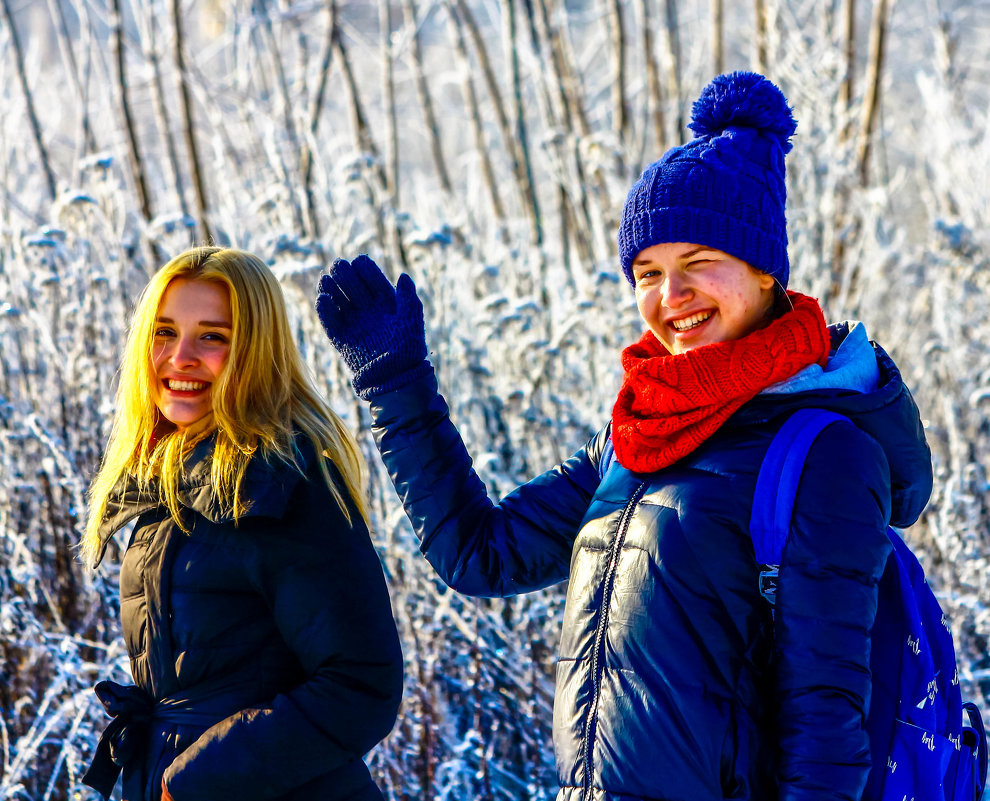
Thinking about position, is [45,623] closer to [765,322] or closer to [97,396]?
[97,396]

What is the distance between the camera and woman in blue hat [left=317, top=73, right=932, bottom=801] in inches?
51.1

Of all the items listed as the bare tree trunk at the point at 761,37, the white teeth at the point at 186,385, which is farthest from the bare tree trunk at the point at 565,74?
the white teeth at the point at 186,385

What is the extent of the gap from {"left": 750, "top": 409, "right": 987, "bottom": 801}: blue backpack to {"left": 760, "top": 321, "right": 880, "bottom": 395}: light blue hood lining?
50 mm

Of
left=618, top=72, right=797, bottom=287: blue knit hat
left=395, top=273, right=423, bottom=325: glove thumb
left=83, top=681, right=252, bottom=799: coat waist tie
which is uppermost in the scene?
left=618, top=72, right=797, bottom=287: blue knit hat

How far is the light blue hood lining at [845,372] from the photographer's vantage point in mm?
1425

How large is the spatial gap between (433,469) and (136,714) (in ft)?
2.18

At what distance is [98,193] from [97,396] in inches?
32.3

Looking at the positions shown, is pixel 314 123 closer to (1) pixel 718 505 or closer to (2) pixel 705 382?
(2) pixel 705 382

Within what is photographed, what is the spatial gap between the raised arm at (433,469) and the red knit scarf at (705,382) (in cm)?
24

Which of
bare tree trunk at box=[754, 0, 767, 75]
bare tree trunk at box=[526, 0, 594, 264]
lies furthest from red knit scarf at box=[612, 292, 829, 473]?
bare tree trunk at box=[754, 0, 767, 75]

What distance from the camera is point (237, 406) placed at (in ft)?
6.23

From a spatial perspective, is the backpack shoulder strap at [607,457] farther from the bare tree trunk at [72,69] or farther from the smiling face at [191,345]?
the bare tree trunk at [72,69]

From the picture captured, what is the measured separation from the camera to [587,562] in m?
1.50

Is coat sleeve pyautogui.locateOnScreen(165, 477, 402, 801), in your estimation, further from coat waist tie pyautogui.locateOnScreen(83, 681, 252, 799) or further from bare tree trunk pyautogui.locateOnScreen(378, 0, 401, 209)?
bare tree trunk pyautogui.locateOnScreen(378, 0, 401, 209)
